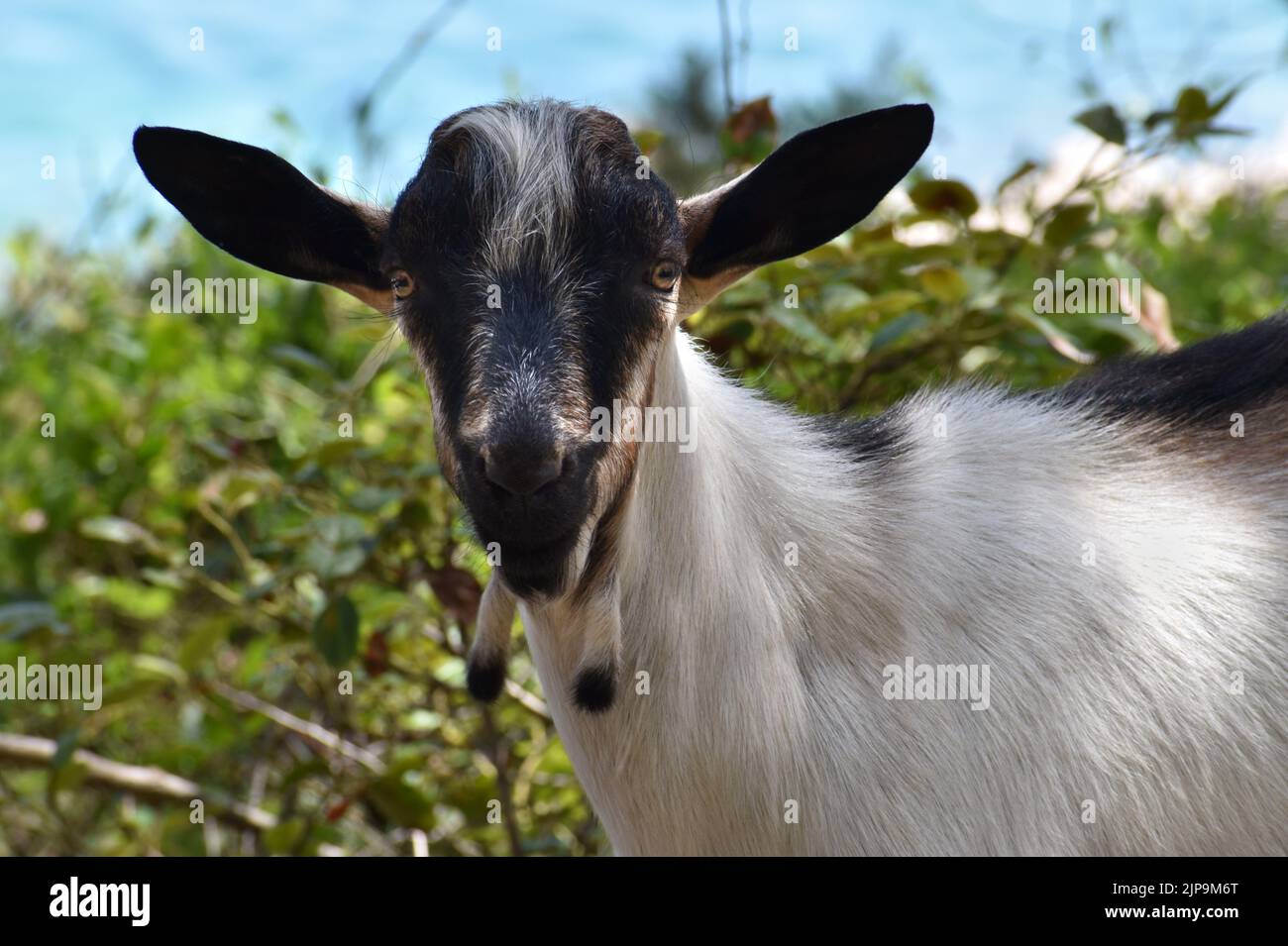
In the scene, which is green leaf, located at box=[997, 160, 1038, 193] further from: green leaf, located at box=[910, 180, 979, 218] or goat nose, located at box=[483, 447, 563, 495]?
goat nose, located at box=[483, 447, 563, 495]

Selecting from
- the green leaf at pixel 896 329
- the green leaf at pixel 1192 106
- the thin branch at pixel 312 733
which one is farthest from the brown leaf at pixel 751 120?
the thin branch at pixel 312 733

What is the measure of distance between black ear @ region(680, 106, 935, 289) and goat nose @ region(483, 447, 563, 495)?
84cm

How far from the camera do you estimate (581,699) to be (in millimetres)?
3311

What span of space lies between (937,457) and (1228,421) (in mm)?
927

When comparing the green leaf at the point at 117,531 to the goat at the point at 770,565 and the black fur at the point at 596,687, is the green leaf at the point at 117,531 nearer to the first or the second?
the goat at the point at 770,565

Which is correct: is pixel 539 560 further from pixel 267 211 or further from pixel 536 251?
pixel 267 211

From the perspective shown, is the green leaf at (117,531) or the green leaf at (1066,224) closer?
the green leaf at (1066,224)

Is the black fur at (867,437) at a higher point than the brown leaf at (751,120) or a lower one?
lower

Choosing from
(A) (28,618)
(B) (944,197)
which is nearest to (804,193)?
(B) (944,197)

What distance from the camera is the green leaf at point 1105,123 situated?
187 inches

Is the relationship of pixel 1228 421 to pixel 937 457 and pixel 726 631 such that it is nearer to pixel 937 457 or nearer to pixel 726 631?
pixel 937 457

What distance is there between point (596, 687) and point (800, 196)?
139 cm

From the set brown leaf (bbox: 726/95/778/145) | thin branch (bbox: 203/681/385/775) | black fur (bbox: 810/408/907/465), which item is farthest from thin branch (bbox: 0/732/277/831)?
brown leaf (bbox: 726/95/778/145)

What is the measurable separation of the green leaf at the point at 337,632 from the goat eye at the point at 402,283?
1778 mm
